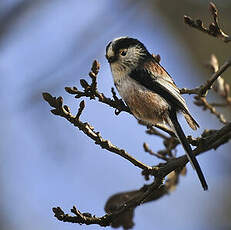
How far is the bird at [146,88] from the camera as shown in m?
3.21

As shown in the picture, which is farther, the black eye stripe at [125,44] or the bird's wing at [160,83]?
the black eye stripe at [125,44]

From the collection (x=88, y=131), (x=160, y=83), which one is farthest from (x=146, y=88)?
(x=88, y=131)

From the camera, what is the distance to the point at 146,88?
10.9 feet

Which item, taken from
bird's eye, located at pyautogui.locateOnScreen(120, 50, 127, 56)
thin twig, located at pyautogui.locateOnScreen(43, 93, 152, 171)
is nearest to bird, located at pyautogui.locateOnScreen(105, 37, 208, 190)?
bird's eye, located at pyautogui.locateOnScreen(120, 50, 127, 56)

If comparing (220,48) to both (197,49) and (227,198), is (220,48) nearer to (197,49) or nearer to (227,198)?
(197,49)

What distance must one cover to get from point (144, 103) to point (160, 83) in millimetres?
187

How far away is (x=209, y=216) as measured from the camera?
6125 mm

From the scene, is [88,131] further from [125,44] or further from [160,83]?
[125,44]

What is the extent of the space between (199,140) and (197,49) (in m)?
4.22

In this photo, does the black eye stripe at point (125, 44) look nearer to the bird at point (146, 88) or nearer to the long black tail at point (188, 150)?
the bird at point (146, 88)

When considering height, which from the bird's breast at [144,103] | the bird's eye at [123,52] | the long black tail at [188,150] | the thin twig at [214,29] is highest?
the bird's eye at [123,52]

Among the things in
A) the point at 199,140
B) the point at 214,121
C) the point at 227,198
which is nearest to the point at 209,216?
the point at 227,198

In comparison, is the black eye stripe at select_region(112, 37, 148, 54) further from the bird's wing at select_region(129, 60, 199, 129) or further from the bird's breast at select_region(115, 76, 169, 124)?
the bird's breast at select_region(115, 76, 169, 124)

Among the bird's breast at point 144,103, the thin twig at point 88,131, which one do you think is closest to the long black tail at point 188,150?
the bird's breast at point 144,103
